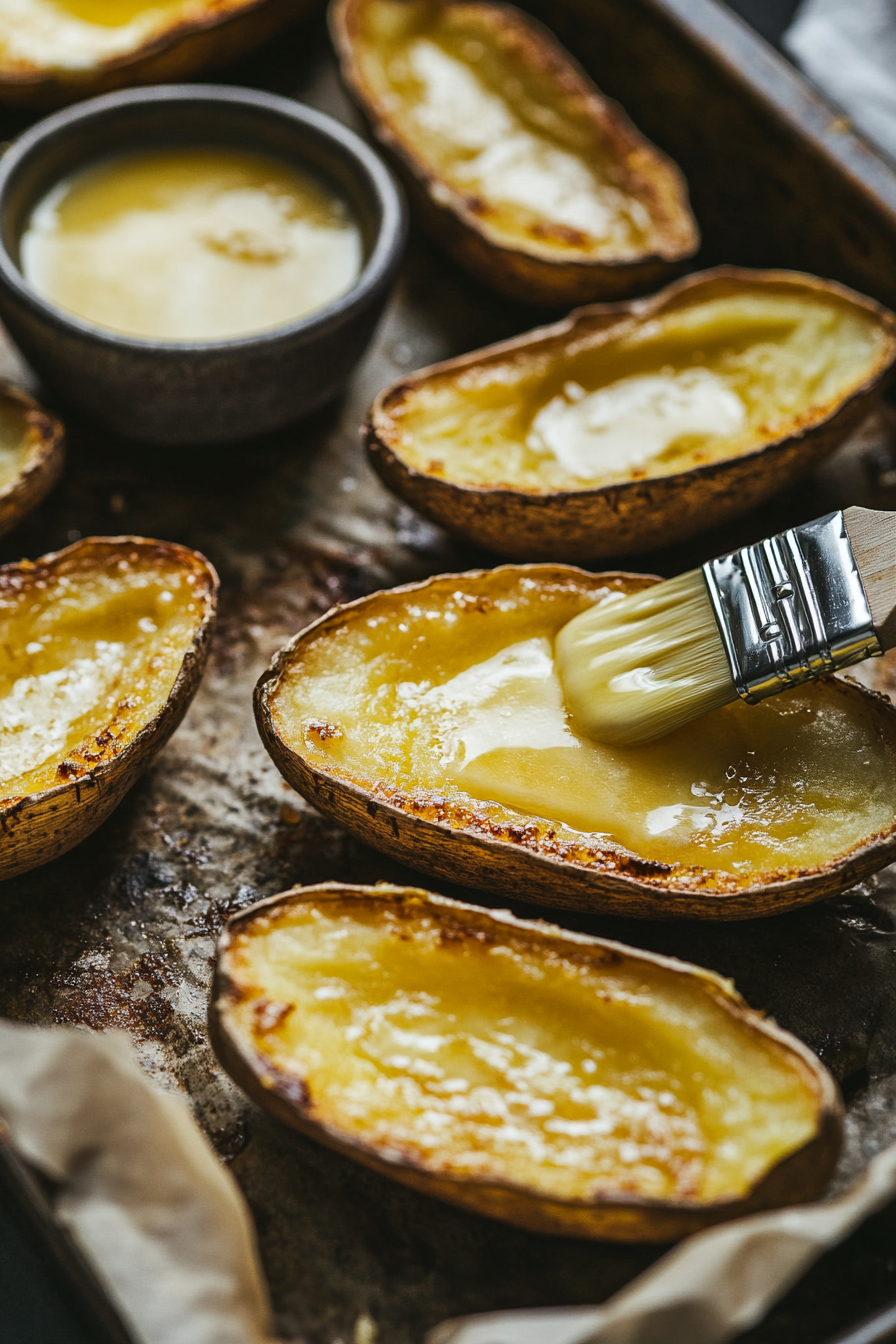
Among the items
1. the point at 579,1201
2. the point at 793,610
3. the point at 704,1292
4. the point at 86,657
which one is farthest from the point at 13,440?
the point at 704,1292

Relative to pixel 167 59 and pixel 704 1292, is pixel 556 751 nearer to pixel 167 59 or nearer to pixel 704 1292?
pixel 704 1292

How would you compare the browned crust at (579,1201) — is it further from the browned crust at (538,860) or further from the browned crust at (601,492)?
the browned crust at (601,492)

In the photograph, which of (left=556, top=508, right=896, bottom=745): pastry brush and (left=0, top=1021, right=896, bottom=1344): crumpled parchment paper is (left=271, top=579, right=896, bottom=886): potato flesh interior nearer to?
(left=556, top=508, right=896, bottom=745): pastry brush

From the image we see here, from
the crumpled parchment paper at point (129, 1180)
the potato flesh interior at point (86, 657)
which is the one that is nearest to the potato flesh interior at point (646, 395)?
the potato flesh interior at point (86, 657)

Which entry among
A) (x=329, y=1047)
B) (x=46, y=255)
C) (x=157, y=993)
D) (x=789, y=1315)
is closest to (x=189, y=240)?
(x=46, y=255)

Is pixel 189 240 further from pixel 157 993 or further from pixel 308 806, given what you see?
pixel 157 993
